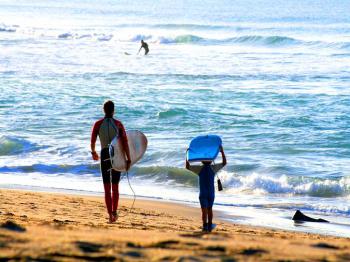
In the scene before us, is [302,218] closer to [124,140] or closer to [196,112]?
[124,140]

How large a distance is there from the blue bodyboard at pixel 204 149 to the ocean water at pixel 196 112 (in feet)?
8.59

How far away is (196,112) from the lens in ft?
75.2

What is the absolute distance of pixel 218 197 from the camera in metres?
13.6

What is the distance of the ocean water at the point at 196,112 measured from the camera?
14.2 meters

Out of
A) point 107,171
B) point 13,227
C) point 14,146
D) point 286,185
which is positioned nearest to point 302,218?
point 286,185

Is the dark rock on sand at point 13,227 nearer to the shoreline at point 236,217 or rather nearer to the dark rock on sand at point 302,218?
the shoreline at point 236,217

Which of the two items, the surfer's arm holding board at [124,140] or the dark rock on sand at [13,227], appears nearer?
the dark rock on sand at [13,227]

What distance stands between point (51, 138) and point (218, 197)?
6.00 metres

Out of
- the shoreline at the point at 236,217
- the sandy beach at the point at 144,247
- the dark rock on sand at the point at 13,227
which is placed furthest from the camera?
the shoreline at the point at 236,217

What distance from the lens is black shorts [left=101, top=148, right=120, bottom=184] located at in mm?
8984

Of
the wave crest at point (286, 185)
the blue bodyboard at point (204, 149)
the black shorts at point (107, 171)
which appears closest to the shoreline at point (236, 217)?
the wave crest at point (286, 185)

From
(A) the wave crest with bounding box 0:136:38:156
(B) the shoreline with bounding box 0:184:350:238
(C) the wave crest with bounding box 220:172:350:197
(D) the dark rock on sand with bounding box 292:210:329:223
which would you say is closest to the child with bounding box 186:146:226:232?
(B) the shoreline with bounding box 0:184:350:238

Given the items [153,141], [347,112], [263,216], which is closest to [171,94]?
[347,112]

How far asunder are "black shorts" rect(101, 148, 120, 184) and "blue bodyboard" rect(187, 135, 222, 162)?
86 centimetres
